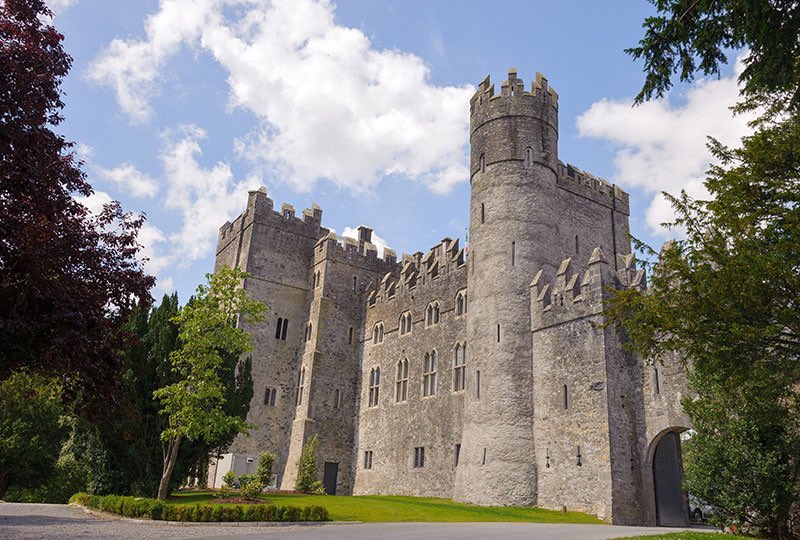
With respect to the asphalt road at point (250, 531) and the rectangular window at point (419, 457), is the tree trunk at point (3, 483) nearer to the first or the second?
the asphalt road at point (250, 531)

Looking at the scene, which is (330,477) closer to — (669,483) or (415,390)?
(415,390)

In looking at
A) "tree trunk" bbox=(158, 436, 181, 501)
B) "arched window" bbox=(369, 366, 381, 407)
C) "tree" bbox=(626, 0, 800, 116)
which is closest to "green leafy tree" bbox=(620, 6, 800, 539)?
"tree" bbox=(626, 0, 800, 116)

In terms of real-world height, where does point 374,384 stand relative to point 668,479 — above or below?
above

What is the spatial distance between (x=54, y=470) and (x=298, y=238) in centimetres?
1994

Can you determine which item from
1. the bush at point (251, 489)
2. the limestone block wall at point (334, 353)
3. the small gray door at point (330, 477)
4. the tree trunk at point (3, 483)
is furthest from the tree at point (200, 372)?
the tree trunk at point (3, 483)

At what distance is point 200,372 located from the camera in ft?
75.7

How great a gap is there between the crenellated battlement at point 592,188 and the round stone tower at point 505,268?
7.02ft

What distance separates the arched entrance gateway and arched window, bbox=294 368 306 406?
22.1m

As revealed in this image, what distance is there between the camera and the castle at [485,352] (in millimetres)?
23484

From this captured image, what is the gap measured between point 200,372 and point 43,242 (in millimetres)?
14845

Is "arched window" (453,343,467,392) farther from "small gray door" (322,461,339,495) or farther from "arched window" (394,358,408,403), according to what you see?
"small gray door" (322,461,339,495)

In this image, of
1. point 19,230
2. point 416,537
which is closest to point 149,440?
point 416,537

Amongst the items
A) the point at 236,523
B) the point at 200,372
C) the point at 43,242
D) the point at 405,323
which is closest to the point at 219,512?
the point at 236,523

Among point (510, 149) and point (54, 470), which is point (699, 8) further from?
point (54, 470)
